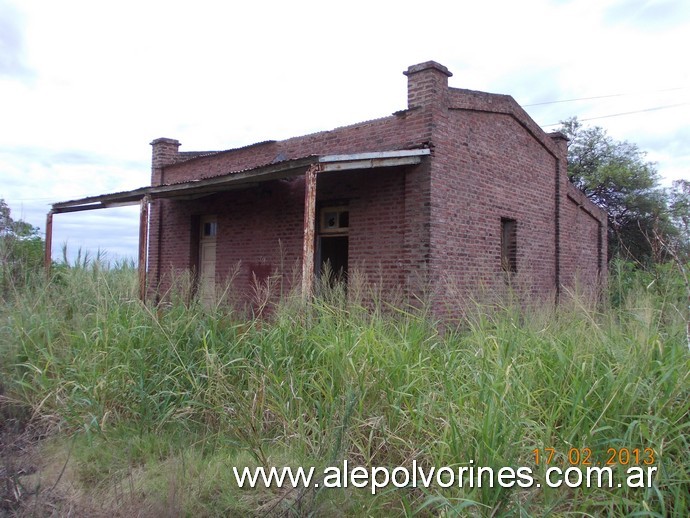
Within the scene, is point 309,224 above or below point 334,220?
below

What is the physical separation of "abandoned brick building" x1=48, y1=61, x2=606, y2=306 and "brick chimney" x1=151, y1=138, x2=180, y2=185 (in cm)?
100

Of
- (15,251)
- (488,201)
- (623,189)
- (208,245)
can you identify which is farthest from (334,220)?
(623,189)

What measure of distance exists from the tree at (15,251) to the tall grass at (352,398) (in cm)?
248

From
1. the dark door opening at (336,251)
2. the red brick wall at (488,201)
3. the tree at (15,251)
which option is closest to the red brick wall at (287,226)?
the red brick wall at (488,201)

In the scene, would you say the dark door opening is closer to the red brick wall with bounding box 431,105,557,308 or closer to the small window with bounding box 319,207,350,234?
the small window with bounding box 319,207,350,234

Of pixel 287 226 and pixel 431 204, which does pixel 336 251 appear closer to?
pixel 287 226

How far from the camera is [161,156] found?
14.3m

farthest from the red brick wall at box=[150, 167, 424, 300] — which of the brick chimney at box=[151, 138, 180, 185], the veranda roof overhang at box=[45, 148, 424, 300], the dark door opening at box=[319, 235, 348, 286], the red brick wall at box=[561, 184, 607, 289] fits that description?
the red brick wall at box=[561, 184, 607, 289]

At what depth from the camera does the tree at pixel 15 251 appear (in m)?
8.00

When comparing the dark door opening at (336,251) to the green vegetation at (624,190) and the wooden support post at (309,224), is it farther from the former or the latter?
the green vegetation at (624,190)

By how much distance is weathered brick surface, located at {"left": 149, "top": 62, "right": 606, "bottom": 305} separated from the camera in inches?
346

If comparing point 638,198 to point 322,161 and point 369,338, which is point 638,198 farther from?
point 369,338

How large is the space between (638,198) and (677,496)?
21554 millimetres

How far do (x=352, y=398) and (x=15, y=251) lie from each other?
9.05 m
